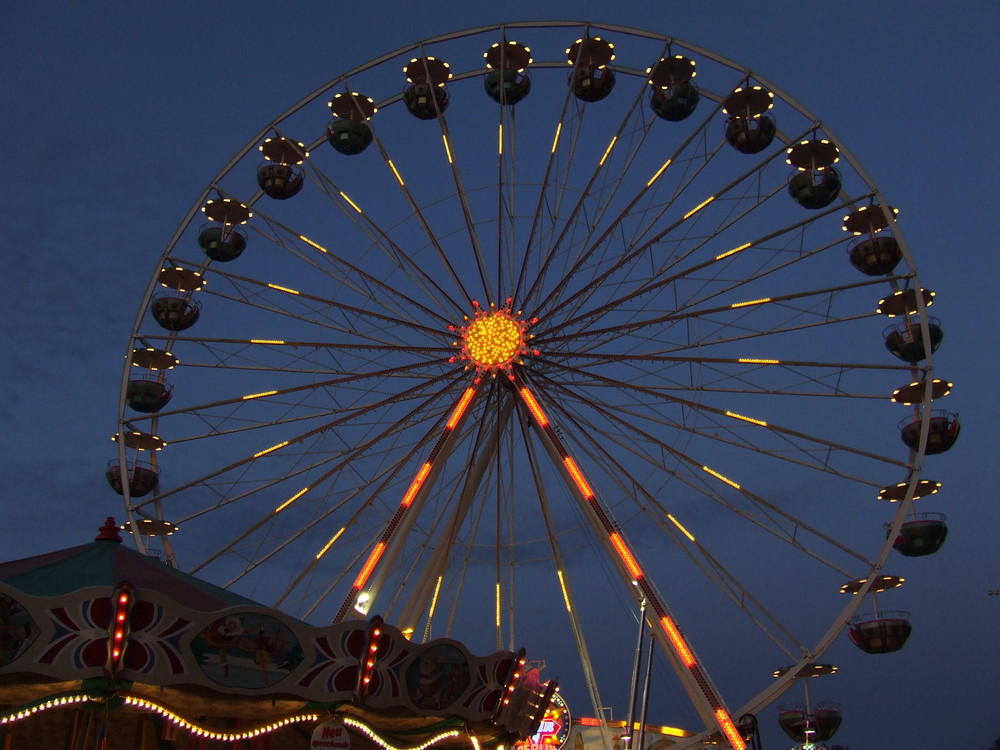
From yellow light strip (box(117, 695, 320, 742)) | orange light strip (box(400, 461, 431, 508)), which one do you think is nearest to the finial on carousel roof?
yellow light strip (box(117, 695, 320, 742))


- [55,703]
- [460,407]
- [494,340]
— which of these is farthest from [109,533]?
[494,340]

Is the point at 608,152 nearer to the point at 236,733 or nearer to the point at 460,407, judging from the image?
the point at 460,407

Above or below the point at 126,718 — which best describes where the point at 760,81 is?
above

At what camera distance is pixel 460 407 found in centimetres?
1630

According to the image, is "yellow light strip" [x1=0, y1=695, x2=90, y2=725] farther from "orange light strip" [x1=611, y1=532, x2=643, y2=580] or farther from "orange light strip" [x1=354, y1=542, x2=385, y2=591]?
"orange light strip" [x1=611, y1=532, x2=643, y2=580]

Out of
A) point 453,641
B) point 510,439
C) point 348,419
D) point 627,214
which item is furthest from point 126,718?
point 627,214

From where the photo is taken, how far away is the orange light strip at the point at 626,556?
14.7 meters

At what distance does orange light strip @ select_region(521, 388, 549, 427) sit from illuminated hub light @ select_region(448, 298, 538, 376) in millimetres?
504

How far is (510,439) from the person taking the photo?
17.5m

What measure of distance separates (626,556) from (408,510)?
2.98m

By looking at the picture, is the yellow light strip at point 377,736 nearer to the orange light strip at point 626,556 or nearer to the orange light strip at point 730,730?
the orange light strip at point 626,556

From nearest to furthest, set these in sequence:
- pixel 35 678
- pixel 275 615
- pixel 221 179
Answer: pixel 35 678
pixel 275 615
pixel 221 179

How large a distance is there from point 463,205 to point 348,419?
11.9 ft

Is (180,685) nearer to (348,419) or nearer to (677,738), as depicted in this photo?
(348,419)
